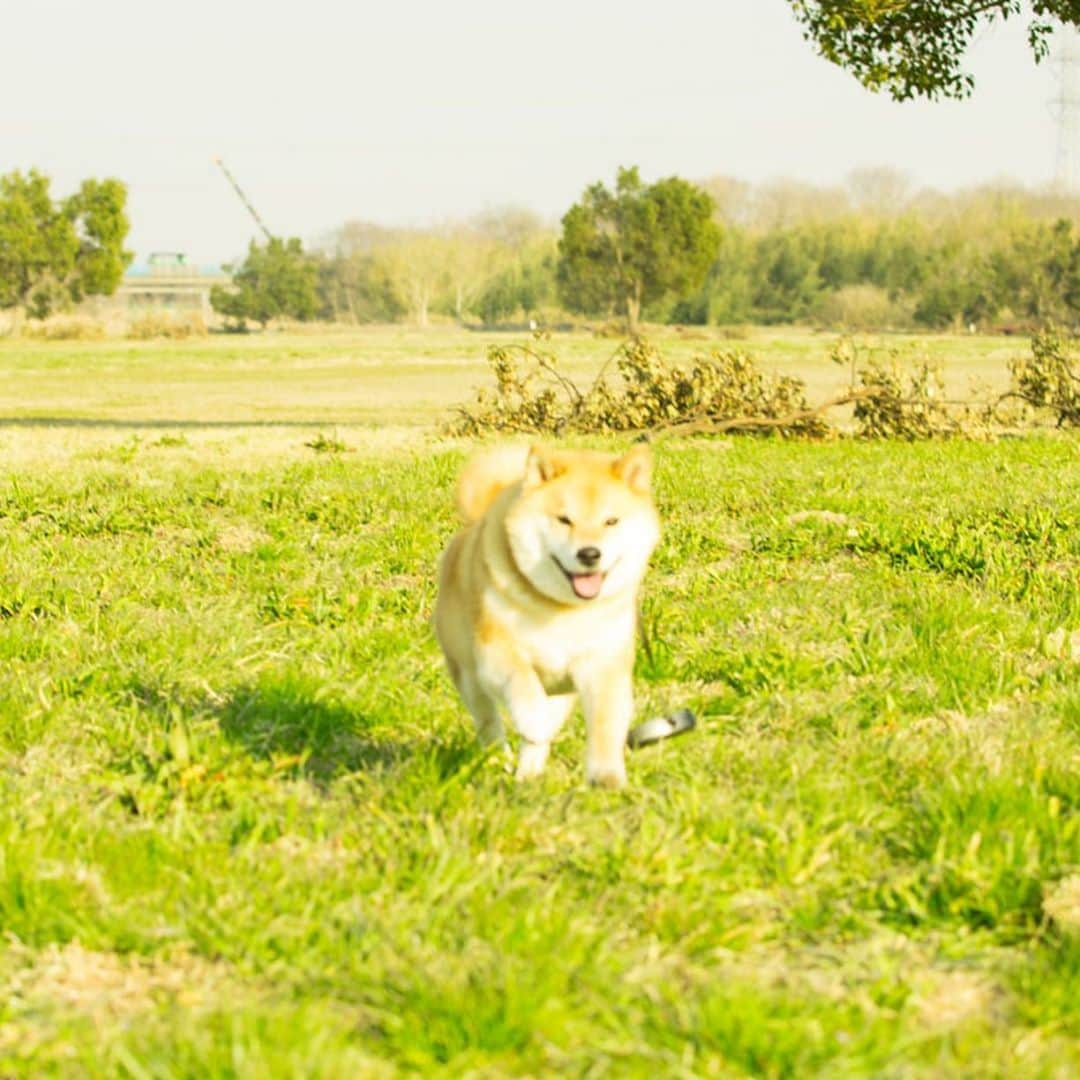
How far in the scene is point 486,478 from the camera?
4.97 m

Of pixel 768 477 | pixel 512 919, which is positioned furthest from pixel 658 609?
pixel 768 477

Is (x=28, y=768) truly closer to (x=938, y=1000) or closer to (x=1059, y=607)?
(x=938, y=1000)

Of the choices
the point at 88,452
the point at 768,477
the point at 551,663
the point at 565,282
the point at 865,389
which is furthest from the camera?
the point at 565,282

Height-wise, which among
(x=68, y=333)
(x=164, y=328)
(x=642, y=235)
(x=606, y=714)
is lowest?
(x=606, y=714)

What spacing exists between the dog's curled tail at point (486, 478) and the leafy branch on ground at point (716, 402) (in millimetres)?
12095

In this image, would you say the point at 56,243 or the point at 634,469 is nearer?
the point at 634,469

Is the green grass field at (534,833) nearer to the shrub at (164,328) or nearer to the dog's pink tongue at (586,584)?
the dog's pink tongue at (586,584)

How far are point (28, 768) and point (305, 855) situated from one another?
128 cm

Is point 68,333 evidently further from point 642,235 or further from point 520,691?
point 520,691

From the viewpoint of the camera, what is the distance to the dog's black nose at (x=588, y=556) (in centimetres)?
411

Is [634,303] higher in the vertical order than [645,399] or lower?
higher

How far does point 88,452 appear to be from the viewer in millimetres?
15930

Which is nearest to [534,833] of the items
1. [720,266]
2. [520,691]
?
[520,691]

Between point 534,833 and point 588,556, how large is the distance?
755mm
